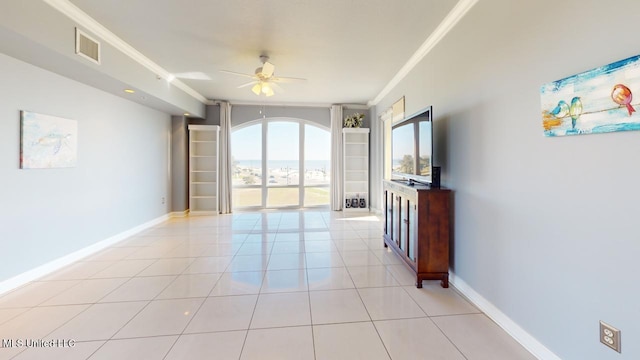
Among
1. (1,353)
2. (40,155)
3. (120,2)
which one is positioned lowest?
(1,353)

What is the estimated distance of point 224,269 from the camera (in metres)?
3.07

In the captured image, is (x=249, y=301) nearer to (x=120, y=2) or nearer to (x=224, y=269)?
(x=224, y=269)

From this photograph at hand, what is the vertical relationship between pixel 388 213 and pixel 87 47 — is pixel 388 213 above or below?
below

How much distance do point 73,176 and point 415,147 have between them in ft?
14.2

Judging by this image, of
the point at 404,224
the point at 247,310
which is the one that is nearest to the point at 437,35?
the point at 404,224

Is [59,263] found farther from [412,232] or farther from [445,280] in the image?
[445,280]

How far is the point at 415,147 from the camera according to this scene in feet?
9.75

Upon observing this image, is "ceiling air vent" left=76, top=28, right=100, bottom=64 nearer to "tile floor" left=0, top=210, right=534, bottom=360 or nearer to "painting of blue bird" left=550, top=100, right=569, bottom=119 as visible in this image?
"tile floor" left=0, top=210, right=534, bottom=360

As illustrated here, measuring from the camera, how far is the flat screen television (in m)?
2.65

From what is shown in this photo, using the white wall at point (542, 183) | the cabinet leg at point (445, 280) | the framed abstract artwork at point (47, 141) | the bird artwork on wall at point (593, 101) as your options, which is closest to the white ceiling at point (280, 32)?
the white wall at point (542, 183)

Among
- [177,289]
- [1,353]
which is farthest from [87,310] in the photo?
[177,289]

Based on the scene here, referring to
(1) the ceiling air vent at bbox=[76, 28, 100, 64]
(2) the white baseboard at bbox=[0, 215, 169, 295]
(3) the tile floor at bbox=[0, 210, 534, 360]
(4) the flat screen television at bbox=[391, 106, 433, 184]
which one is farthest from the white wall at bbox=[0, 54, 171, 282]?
(4) the flat screen television at bbox=[391, 106, 433, 184]

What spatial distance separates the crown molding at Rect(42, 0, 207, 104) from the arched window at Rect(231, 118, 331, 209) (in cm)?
244

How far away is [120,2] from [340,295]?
3.50 metres
